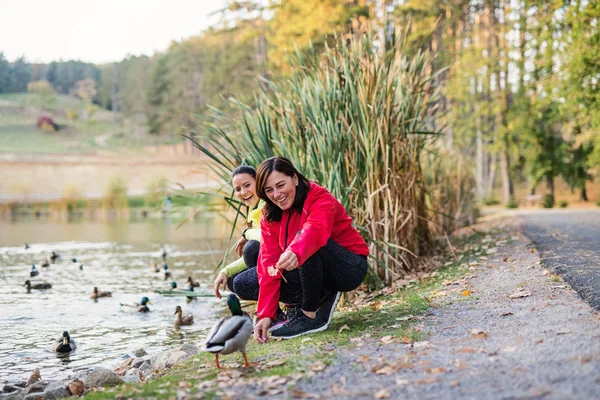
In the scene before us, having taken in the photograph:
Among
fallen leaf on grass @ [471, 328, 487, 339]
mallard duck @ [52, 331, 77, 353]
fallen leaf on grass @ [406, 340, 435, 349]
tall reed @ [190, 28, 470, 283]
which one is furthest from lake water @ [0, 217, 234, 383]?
fallen leaf on grass @ [471, 328, 487, 339]

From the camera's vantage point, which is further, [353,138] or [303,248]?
[353,138]

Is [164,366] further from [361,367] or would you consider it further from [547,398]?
[547,398]

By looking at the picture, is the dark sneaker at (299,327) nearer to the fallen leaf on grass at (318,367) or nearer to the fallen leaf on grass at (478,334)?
the fallen leaf on grass at (318,367)

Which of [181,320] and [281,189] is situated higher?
[281,189]

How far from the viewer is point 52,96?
7725cm

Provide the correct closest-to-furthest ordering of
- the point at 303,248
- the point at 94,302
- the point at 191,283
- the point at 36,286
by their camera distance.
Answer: the point at 303,248 < the point at 94,302 < the point at 191,283 < the point at 36,286

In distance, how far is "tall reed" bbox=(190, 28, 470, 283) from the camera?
19.9 ft

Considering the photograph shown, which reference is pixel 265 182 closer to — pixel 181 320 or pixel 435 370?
pixel 435 370

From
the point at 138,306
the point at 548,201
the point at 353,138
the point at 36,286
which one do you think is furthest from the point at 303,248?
the point at 548,201

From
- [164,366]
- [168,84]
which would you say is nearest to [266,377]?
[164,366]

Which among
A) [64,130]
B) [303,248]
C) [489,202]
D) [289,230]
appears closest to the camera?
[303,248]

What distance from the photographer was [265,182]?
12.8 feet

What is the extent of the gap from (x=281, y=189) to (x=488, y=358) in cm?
161

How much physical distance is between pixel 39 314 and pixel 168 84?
5440 centimetres
